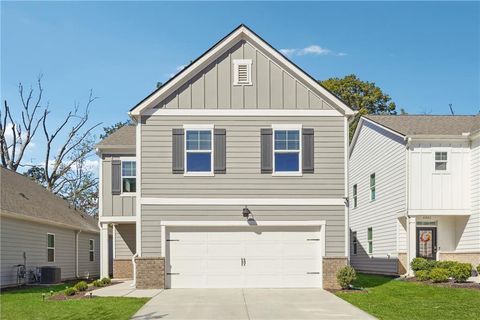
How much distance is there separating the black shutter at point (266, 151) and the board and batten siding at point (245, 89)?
3.00 ft

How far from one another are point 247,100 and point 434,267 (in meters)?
8.98

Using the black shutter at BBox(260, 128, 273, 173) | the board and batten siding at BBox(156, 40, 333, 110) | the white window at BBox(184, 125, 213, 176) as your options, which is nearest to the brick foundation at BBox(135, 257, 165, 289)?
the white window at BBox(184, 125, 213, 176)

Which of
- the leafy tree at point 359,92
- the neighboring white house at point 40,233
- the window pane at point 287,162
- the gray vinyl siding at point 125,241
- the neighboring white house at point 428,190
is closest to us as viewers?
the window pane at point 287,162

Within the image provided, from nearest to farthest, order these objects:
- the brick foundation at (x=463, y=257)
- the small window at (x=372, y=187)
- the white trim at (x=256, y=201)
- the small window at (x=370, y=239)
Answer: the white trim at (x=256, y=201) < the brick foundation at (x=463, y=257) < the small window at (x=372, y=187) < the small window at (x=370, y=239)

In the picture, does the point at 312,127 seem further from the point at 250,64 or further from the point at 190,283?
the point at 190,283

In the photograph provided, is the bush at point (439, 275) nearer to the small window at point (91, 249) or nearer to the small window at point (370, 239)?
the small window at point (370, 239)

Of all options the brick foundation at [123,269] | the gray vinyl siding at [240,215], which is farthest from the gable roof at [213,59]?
the brick foundation at [123,269]

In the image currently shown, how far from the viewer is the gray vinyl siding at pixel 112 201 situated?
22.9 metres

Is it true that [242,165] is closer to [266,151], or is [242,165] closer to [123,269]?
[266,151]

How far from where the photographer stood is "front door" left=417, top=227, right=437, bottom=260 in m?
23.8

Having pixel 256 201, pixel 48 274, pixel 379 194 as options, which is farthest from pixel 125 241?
pixel 379 194

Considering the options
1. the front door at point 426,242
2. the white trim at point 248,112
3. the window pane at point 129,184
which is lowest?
A: the front door at point 426,242

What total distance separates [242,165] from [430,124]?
34.7ft

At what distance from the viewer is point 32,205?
2344 cm
